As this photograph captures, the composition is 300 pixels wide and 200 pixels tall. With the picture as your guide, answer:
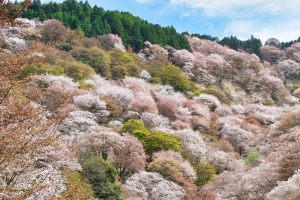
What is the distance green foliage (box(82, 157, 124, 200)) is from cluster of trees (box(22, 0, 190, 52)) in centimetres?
5434

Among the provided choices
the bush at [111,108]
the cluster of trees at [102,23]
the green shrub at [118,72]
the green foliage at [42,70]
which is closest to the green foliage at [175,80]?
the green shrub at [118,72]

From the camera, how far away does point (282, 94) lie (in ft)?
238

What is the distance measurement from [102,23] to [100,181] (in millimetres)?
64902

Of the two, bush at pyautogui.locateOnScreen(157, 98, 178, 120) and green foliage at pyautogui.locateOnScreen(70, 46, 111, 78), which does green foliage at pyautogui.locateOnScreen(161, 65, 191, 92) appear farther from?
bush at pyautogui.locateOnScreen(157, 98, 178, 120)

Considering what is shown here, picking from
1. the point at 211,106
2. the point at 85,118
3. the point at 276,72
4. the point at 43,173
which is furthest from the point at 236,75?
the point at 43,173

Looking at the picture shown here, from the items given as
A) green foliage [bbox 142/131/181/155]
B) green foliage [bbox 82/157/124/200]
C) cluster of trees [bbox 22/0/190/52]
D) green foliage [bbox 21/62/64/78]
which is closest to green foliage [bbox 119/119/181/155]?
green foliage [bbox 142/131/181/155]

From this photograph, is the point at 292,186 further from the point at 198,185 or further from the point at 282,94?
the point at 282,94

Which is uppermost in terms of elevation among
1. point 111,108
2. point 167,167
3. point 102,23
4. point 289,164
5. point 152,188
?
point 102,23

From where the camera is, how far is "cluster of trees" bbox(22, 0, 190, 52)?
235ft

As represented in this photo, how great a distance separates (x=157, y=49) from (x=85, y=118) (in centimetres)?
4832

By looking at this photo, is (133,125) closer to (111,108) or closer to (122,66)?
(111,108)

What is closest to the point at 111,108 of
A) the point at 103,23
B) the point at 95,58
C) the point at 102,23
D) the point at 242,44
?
the point at 95,58

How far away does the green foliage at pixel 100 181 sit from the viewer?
67.7 ft

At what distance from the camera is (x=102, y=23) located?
80188 millimetres
